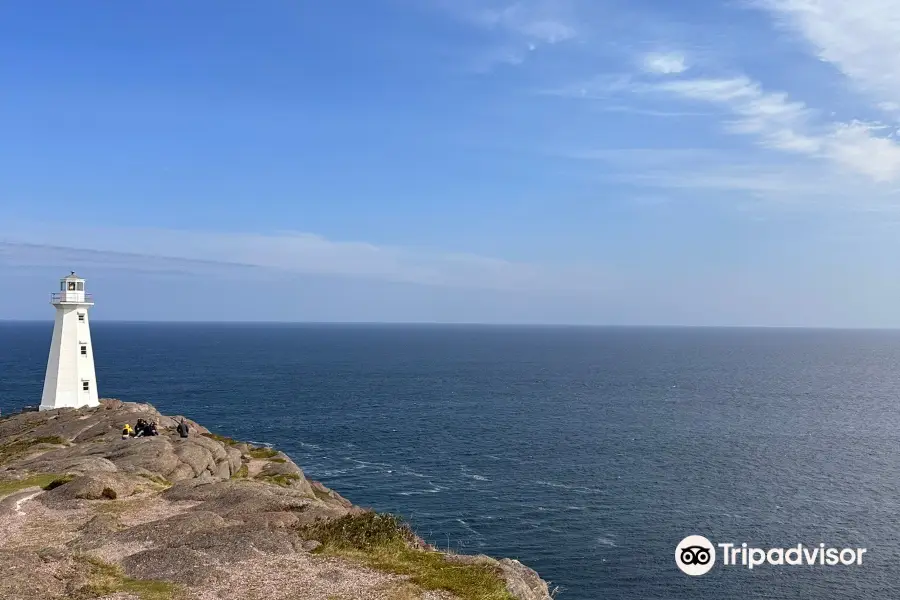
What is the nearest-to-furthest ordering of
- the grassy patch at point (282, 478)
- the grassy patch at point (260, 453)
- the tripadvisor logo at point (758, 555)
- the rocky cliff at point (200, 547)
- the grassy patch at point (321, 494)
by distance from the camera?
1. the rocky cliff at point (200, 547)
2. the grassy patch at point (282, 478)
3. the grassy patch at point (321, 494)
4. the tripadvisor logo at point (758, 555)
5. the grassy patch at point (260, 453)

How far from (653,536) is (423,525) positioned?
22403mm

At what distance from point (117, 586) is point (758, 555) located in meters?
55.5

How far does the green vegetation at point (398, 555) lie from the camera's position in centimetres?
2241

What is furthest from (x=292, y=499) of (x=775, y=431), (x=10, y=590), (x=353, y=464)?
(x=775, y=431)

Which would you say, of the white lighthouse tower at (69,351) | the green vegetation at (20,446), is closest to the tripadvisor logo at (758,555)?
the green vegetation at (20,446)

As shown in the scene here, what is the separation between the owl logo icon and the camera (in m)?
55.1

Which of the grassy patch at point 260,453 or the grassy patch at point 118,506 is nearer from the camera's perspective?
the grassy patch at point 118,506

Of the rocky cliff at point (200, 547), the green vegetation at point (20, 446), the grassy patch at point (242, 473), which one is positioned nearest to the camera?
the rocky cliff at point (200, 547)

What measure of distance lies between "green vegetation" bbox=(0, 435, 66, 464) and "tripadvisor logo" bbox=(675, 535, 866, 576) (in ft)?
178

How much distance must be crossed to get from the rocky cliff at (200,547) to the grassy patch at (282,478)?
27.5 ft

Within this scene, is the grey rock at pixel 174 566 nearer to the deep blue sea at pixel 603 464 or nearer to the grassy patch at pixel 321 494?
the grassy patch at pixel 321 494

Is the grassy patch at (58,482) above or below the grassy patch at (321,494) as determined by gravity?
above

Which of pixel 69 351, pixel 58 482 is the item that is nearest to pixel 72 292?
pixel 69 351

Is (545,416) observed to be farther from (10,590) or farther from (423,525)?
(10,590)
